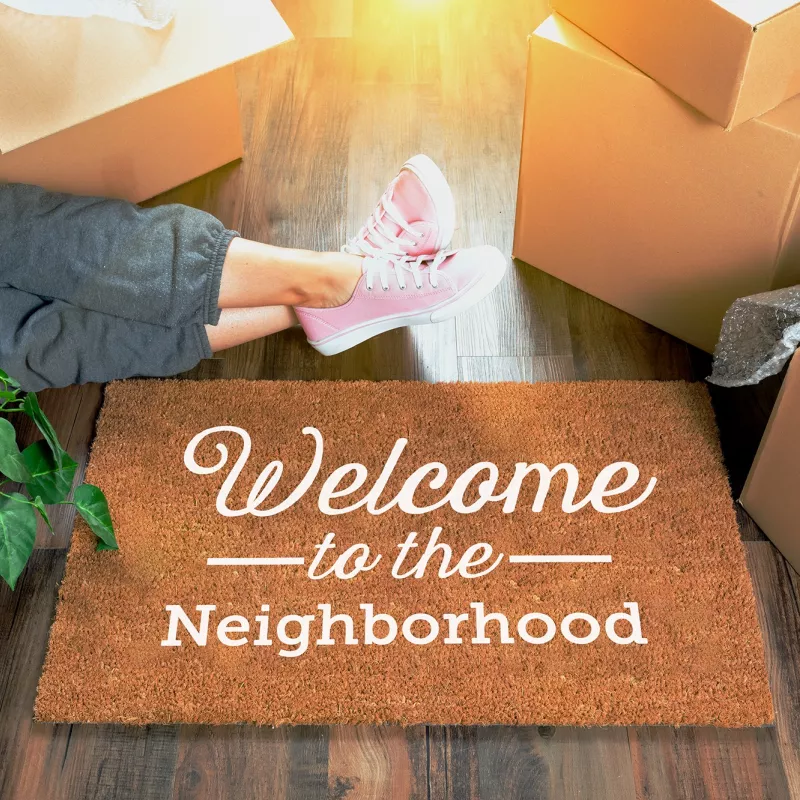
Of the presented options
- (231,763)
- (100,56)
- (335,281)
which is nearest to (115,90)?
(100,56)

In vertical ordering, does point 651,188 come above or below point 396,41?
below

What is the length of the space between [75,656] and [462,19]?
4.85 feet

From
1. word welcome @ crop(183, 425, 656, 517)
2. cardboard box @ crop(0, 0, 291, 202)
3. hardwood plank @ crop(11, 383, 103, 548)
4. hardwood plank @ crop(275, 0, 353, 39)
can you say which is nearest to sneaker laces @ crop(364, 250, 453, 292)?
word welcome @ crop(183, 425, 656, 517)

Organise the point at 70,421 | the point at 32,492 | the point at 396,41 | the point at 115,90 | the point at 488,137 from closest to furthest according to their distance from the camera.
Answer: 1. the point at 32,492
2. the point at 115,90
3. the point at 70,421
4. the point at 488,137
5. the point at 396,41

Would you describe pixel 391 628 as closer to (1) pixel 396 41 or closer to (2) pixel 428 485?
(2) pixel 428 485

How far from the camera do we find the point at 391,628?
1113 mm

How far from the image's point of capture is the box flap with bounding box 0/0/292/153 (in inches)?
46.0

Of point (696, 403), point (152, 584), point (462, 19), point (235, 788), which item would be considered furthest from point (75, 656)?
point (462, 19)

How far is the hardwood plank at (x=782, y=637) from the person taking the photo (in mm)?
1040

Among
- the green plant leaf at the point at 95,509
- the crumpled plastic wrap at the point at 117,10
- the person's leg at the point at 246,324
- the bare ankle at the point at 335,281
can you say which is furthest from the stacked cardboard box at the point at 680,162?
the green plant leaf at the point at 95,509

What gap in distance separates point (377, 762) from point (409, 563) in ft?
0.81

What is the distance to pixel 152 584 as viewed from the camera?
1.14m

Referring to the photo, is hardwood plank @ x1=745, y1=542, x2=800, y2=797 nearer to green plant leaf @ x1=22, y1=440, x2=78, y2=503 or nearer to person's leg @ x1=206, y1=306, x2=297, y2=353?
person's leg @ x1=206, y1=306, x2=297, y2=353

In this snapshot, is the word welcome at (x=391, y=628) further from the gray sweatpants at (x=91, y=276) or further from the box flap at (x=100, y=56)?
the box flap at (x=100, y=56)
